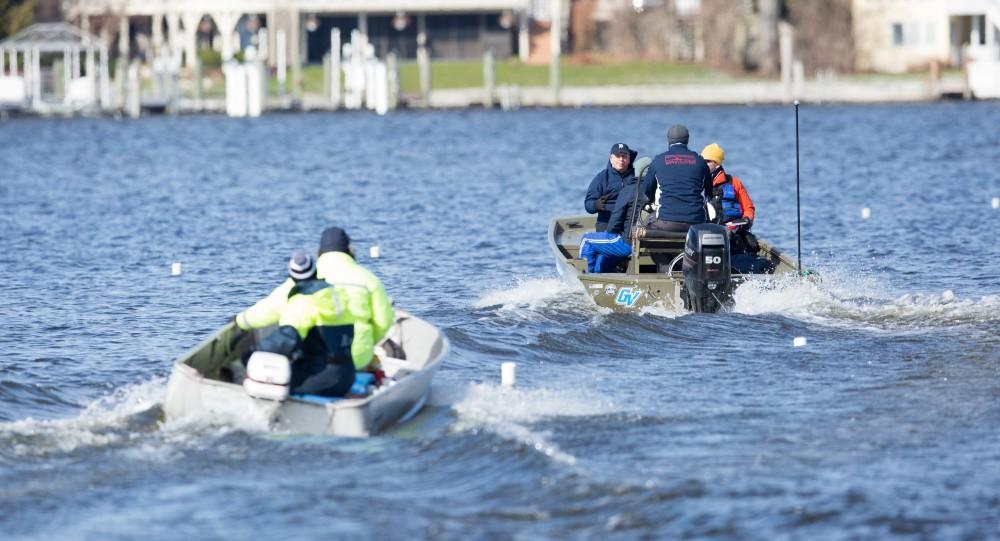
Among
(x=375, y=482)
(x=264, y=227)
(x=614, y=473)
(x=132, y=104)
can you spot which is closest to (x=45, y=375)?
(x=375, y=482)

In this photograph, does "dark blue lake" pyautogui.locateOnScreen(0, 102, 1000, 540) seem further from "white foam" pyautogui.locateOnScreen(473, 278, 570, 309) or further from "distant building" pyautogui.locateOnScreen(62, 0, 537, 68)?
"distant building" pyautogui.locateOnScreen(62, 0, 537, 68)

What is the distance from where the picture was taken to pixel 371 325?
13.0 m

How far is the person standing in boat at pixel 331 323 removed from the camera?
12.5 meters

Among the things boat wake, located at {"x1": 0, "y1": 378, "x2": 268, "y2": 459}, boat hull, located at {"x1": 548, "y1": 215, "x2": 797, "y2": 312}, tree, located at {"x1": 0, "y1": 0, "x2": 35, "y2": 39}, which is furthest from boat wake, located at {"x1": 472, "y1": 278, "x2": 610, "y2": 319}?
tree, located at {"x1": 0, "y1": 0, "x2": 35, "y2": 39}

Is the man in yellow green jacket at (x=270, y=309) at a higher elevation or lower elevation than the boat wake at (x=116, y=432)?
higher

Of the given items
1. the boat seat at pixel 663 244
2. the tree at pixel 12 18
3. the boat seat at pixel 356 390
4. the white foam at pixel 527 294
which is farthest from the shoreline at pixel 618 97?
the boat seat at pixel 356 390

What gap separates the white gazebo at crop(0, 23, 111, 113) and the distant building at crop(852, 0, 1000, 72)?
3417 cm

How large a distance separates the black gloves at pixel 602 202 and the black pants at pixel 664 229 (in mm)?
887

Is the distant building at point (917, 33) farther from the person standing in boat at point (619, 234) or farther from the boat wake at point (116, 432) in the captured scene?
the boat wake at point (116, 432)

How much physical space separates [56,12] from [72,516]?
76.9m


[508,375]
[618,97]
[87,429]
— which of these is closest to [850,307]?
[508,375]

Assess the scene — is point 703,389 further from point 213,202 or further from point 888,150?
point 888,150

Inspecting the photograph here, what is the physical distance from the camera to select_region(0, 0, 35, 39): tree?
245 feet

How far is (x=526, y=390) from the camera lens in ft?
48.6
